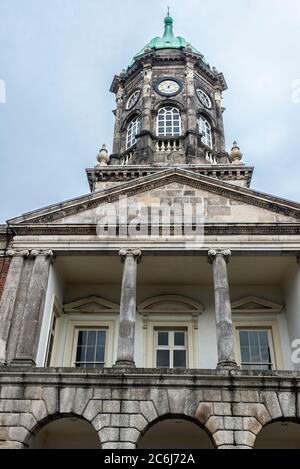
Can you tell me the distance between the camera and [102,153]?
25859 mm

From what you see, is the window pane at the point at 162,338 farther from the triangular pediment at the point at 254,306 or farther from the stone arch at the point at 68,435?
the stone arch at the point at 68,435

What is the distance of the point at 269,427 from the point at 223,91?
22095 mm

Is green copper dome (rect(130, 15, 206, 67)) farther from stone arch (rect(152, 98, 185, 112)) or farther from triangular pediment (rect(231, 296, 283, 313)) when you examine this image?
triangular pediment (rect(231, 296, 283, 313))

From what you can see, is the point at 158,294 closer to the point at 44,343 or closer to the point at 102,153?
the point at 44,343

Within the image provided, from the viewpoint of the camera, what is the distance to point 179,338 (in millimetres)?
17125

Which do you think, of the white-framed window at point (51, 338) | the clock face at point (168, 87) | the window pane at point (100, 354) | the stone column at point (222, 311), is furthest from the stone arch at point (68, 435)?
the clock face at point (168, 87)

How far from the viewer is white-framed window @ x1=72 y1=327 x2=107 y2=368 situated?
54.5 ft

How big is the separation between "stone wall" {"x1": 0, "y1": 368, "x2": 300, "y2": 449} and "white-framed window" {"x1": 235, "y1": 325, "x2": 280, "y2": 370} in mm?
3489

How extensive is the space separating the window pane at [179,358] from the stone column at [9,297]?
5.62 metres

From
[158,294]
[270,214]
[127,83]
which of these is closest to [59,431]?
[158,294]

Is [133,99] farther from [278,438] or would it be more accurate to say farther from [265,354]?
[278,438]

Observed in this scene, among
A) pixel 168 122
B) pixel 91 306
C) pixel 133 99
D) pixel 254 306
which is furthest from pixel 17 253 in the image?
pixel 133 99

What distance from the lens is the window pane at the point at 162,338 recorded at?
669 inches

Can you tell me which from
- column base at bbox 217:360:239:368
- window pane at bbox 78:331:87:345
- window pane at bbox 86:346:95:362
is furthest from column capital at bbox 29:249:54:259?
column base at bbox 217:360:239:368
